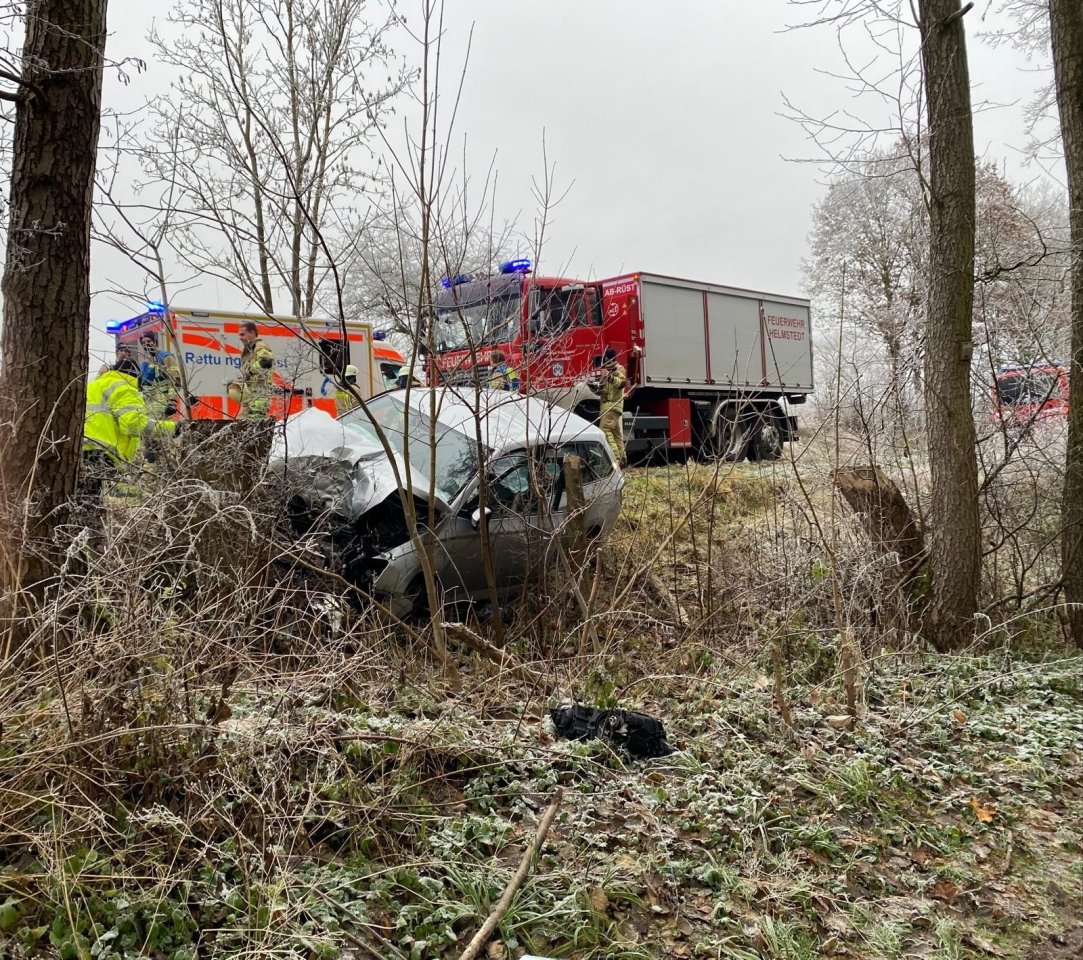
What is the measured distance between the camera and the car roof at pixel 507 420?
235 inches

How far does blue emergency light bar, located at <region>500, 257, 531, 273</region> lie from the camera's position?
5.97m

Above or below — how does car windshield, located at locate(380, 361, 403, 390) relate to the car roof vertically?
above

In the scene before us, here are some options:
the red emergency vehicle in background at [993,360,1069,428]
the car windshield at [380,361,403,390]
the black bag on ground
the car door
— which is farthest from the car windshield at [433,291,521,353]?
the car windshield at [380,361,403,390]

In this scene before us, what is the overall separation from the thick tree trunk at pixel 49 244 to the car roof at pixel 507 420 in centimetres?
225

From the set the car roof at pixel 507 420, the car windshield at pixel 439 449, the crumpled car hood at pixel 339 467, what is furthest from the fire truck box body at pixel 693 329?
the crumpled car hood at pixel 339 467

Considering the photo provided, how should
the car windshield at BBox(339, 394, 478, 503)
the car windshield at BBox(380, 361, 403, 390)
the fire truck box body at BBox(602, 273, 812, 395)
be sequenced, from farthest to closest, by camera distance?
the fire truck box body at BBox(602, 273, 812, 395) → the car windshield at BBox(380, 361, 403, 390) → the car windshield at BBox(339, 394, 478, 503)

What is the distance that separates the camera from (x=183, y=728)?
2875 millimetres

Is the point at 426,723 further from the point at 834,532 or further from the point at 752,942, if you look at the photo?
the point at 834,532

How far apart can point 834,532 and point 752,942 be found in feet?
11.5

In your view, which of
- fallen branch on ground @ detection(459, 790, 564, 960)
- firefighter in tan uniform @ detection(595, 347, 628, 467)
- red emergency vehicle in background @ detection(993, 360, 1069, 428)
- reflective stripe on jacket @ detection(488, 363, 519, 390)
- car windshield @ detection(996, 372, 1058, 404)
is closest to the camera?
fallen branch on ground @ detection(459, 790, 564, 960)

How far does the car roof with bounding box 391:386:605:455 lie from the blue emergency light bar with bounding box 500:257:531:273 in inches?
35.7

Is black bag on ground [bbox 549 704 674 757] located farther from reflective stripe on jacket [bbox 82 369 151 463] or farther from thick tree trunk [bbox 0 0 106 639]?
reflective stripe on jacket [bbox 82 369 151 463]

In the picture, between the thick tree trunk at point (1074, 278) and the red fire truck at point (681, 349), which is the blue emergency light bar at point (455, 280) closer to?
the red fire truck at point (681, 349)

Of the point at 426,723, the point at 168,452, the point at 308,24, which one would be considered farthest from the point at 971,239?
the point at 168,452
